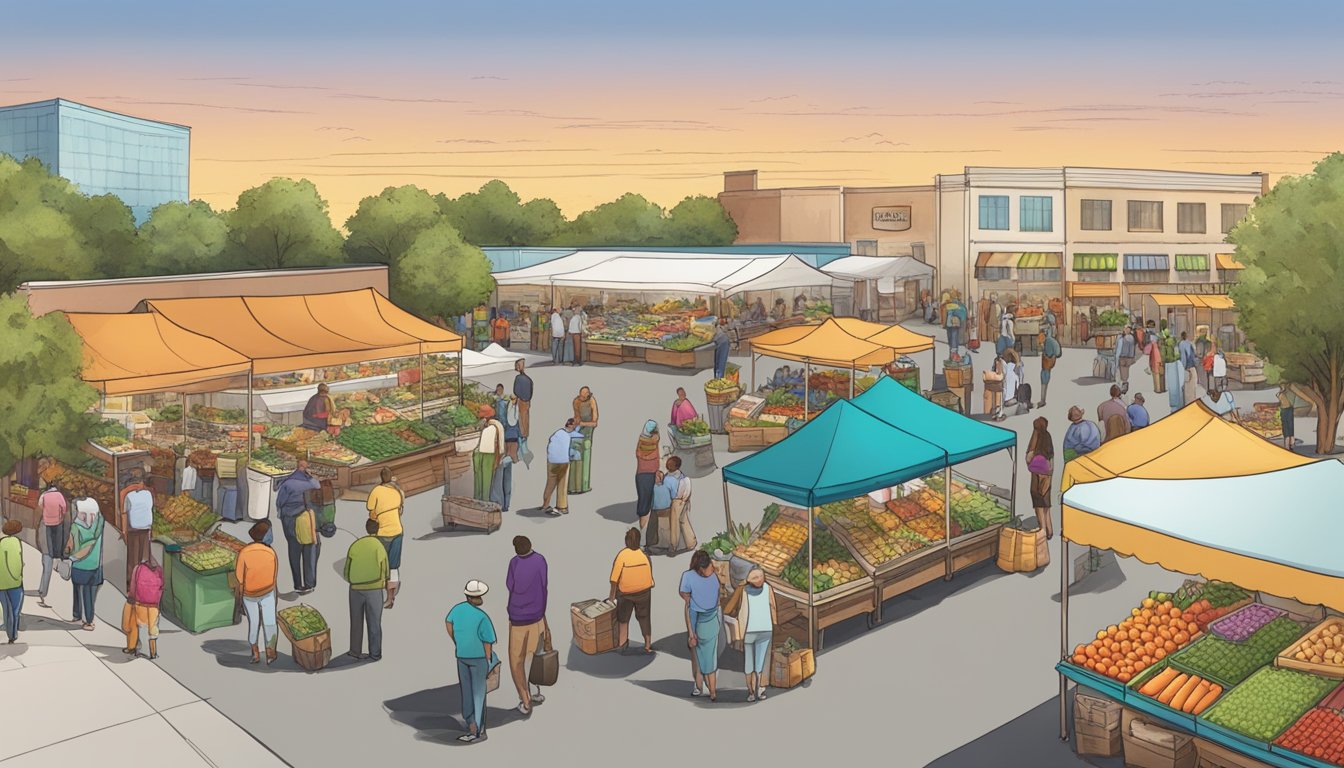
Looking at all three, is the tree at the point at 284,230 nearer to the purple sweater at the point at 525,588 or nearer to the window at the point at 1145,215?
the purple sweater at the point at 525,588

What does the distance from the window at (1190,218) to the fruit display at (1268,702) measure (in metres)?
49.0

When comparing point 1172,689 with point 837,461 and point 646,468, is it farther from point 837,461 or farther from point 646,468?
point 646,468

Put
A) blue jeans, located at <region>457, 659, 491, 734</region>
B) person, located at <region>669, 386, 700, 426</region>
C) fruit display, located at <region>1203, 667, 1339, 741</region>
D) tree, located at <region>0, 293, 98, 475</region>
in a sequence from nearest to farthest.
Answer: fruit display, located at <region>1203, 667, 1339, 741</region>
blue jeans, located at <region>457, 659, 491, 734</region>
tree, located at <region>0, 293, 98, 475</region>
person, located at <region>669, 386, 700, 426</region>

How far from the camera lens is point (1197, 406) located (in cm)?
1336

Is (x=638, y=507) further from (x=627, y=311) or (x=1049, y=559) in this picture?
(x=627, y=311)

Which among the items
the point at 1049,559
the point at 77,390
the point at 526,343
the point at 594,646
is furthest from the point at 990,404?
the point at 526,343

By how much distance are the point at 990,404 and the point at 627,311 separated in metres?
16.5

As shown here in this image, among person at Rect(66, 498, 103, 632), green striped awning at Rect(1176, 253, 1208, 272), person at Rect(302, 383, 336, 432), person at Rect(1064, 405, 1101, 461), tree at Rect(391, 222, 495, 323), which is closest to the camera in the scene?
person at Rect(66, 498, 103, 632)

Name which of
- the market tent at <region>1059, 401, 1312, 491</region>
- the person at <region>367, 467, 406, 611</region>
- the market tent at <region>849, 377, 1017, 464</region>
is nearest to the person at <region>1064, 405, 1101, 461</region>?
the market tent at <region>849, 377, 1017, 464</region>

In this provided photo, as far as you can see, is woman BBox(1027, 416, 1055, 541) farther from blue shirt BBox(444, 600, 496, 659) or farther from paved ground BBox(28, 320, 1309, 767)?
blue shirt BBox(444, 600, 496, 659)

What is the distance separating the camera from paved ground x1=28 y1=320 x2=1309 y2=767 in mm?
10102

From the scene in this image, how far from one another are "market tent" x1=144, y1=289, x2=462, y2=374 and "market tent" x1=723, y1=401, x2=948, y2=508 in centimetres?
879

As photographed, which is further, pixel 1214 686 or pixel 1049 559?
pixel 1049 559

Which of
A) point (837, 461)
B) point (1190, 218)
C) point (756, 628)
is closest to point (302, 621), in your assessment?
point (756, 628)
